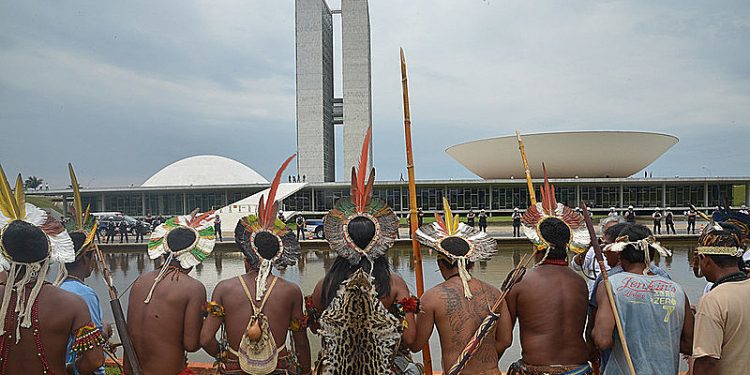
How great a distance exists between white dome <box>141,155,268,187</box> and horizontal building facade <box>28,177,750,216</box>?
15.1 m

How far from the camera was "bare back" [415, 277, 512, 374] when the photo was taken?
9.20 feet

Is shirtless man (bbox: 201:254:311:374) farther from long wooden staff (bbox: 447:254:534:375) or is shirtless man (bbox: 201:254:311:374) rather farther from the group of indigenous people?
long wooden staff (bbox: 447:254:534:375)

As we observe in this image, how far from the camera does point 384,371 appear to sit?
2.19 metres

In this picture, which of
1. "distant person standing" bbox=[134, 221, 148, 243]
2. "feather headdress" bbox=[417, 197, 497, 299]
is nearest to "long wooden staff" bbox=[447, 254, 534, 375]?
"feather headdress" bbox=[417, 197, 497, 299]

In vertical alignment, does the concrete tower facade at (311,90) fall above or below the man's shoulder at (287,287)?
above

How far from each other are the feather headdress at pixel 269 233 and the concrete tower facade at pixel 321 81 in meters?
41.5

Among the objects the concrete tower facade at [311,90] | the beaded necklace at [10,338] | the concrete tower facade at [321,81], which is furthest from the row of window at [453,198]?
the beaded necklace at [10,338]

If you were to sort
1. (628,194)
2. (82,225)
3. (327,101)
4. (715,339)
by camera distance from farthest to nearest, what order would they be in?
(327,101)
(628,194)
(82,225)
(715,339)

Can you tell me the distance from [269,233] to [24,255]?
126 cm

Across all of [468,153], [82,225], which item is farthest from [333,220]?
[468,153]

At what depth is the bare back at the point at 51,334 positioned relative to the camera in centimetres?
240

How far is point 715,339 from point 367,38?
45.2 m

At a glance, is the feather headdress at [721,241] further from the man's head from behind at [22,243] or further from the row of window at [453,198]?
the row of window at [453,198]

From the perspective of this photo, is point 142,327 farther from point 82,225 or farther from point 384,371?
point 384,371
